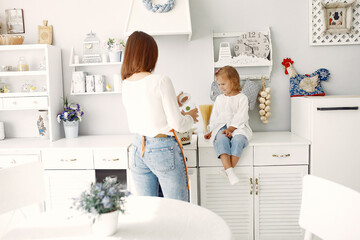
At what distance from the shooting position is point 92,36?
10.4 feet

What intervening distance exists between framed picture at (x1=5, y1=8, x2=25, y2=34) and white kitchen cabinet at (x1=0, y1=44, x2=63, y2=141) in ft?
0.65

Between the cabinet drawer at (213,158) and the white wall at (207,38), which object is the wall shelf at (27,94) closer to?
the white wall at (207,38)

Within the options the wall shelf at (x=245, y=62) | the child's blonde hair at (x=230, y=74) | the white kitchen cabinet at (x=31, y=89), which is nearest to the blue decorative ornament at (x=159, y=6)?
the wall shelf at (x=245, y=62)

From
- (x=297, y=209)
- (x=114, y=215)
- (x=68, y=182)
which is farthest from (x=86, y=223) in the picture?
(x=297, y=209)

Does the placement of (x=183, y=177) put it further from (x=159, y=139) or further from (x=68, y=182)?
(x=68, y=182)

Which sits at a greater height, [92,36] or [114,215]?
[92,36]

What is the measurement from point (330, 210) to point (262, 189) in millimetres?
1376

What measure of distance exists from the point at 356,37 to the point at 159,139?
2194 mm

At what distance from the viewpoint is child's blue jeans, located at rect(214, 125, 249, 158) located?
2.54 metres

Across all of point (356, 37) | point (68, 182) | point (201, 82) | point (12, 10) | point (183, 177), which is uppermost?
point (12, 10)

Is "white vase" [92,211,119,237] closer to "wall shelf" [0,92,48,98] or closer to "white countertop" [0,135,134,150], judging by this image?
"white countertop" [0,135,134,150]

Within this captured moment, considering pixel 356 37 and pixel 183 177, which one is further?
pixel 356 37

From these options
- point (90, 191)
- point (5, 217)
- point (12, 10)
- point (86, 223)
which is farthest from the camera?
A: point (12, 10)

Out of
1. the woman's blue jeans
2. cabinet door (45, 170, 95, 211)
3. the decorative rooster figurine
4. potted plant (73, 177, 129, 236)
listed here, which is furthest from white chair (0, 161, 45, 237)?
the decorative rooster figurine
